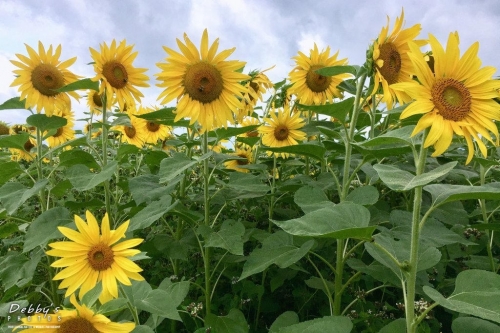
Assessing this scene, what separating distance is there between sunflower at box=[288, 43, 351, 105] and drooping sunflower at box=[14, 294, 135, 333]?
Result: 7.58 ft

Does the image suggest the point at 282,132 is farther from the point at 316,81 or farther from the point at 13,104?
the point at 13,104

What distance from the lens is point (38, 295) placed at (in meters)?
3.27

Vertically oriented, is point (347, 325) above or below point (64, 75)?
below

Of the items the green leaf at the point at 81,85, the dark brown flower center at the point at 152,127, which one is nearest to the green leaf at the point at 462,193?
the green leaf at the point at 81,85

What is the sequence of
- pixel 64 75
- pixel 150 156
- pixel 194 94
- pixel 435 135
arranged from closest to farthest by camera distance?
pixel 435 135
pixel 194 94
pixel 150 156
pixel 64 75

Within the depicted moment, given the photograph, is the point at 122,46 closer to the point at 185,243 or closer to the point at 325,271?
the point at 185,243

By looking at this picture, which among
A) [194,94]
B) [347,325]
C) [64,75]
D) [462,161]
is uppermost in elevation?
[64,75]

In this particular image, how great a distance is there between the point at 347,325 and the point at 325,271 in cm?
136

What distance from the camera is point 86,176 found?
264cm

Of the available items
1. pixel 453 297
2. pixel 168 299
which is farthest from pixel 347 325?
pixel 168 299

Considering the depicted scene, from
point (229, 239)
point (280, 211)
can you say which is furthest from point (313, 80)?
point (229, 239)

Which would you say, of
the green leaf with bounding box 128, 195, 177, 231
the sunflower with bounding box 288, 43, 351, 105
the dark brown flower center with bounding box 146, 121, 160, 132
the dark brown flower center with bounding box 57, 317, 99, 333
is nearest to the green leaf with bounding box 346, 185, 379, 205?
the green leaf with bounding box 128, 195, 177, 231

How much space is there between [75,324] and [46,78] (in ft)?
7.04

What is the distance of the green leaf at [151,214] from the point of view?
2086 mm
